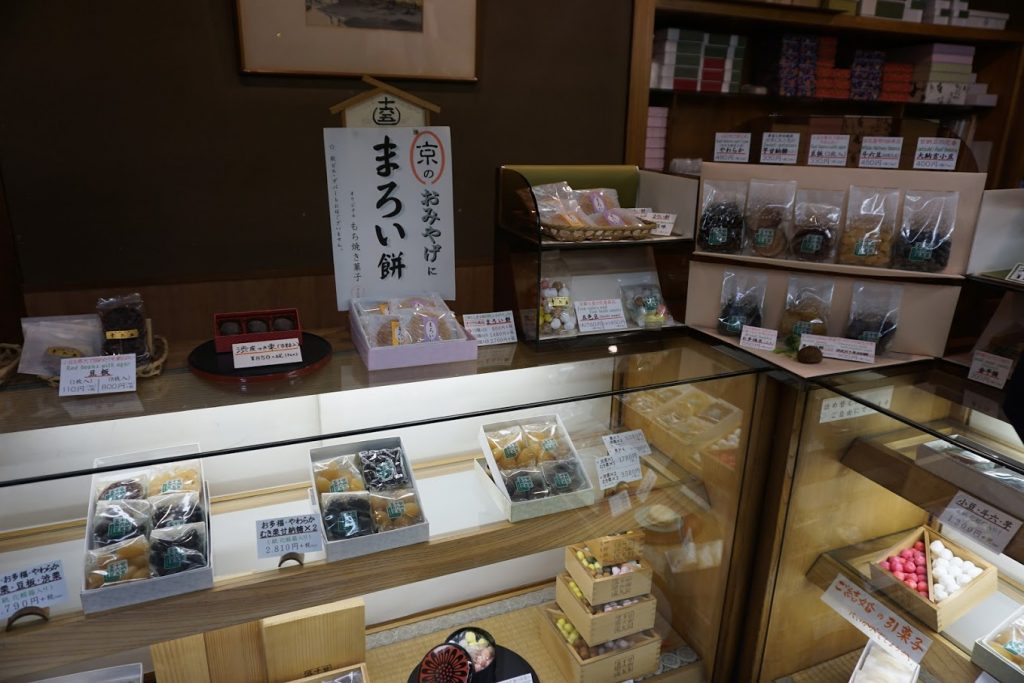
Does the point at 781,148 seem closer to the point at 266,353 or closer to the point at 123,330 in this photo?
the point at 266,353

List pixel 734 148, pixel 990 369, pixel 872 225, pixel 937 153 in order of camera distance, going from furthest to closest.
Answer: pixel 734 148, pixel 937 153, pixel 872 225, pixel 990 369

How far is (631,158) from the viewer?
2.71 m

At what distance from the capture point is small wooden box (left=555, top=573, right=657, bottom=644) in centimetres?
189

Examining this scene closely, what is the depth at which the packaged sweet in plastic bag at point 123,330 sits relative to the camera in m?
1.52

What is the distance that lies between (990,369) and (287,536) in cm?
175

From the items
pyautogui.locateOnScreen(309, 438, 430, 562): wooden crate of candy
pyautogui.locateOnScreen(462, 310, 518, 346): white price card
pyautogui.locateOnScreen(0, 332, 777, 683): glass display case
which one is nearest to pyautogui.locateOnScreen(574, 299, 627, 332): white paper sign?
pyautogui.locateOnScreen(0, 332, 777, 683): glass display case

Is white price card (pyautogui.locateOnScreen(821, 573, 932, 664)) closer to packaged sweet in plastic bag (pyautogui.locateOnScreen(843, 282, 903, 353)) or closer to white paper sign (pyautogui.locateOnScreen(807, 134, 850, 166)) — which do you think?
packaged sweet in plastic bag (pyautogui.locateOnScreen(843, 282, 903, 353))

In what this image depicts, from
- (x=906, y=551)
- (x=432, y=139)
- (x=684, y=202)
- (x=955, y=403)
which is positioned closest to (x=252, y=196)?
(x=432, y=139)

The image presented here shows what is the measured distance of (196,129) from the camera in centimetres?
209

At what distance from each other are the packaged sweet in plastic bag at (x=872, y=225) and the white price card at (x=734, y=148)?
1.91ft

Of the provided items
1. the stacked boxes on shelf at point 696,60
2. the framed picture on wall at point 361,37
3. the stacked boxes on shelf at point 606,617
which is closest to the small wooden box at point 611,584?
the stacked boxes on shelf at point 606,617

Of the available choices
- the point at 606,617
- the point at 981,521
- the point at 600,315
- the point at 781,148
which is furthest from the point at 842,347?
the point at 606,617

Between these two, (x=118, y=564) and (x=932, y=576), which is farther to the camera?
(x=932, y=576)

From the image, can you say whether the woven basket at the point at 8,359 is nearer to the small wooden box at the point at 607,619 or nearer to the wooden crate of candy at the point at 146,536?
the wooden crate of candy at the point at 146,536
